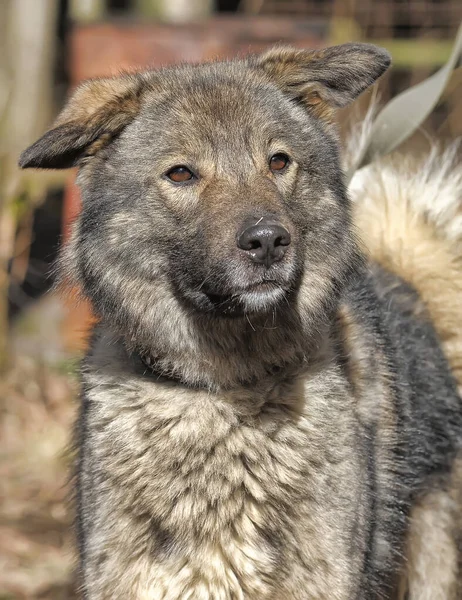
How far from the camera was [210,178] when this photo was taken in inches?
133

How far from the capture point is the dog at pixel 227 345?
129 inches

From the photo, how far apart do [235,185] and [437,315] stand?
161 cm

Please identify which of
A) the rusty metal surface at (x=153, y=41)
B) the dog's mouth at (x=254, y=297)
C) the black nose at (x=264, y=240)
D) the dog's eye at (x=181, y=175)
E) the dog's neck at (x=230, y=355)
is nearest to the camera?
the black nose at (x=264, y=240)

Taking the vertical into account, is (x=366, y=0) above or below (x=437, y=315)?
above

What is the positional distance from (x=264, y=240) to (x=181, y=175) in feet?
1.55

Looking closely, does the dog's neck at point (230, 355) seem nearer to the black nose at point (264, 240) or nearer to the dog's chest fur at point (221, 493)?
the dog's chest fur at point (221, 493)

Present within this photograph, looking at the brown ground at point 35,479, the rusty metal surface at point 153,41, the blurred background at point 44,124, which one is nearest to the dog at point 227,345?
the blurred background at point 44,124

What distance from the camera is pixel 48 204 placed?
30.6ft

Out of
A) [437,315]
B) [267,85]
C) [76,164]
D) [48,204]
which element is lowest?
[48,204]

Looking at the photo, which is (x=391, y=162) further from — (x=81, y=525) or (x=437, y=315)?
(x=81, y=525)

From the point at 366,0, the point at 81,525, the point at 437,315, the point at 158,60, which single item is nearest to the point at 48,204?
the point at 158,60

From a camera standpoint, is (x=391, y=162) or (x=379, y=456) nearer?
(x=379, y=456)

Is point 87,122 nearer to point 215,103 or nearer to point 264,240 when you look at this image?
point 215,103

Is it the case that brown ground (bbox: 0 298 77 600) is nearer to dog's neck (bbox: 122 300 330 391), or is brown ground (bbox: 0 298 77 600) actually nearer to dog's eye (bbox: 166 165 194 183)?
dog's neck (bbox: 122 300 330 391)
